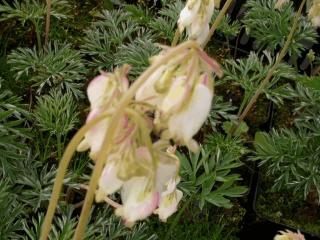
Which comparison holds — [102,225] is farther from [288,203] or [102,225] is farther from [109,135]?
[288,203]

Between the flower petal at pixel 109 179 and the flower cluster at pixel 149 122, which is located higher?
the flower cluster at pixel 149 122

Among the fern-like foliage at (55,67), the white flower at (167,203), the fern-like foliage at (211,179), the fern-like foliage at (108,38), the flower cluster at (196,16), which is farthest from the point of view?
the fern-like foliage at (108,38)

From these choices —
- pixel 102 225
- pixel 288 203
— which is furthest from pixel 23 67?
pixel 288 203

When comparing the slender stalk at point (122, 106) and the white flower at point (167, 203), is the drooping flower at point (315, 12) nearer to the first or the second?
the white flower at point (167, 203)

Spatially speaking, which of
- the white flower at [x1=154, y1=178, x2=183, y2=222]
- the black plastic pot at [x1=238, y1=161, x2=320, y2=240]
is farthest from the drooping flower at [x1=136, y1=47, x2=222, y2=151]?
the black plastic pot at [x1=238, y1=161, x2=320, y2=240]

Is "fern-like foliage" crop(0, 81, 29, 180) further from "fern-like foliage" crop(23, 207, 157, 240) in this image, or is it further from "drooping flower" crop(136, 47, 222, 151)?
"drooping flower" crop(136, 47, 222, 151)

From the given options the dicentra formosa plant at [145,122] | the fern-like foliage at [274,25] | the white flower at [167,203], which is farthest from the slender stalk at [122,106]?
the fern-like foliage at [274,25]

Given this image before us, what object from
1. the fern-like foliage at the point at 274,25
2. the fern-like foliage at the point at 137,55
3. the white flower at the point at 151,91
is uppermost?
the white flower at the point at 151,91
